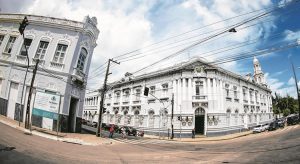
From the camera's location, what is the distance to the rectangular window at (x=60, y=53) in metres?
17.9

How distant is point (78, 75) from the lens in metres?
19.1

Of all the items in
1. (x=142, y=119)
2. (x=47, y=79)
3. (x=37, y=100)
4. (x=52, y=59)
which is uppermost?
(x=52, y=59)

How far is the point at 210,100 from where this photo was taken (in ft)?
97.7

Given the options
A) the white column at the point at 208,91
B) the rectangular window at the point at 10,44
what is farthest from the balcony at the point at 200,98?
the rectangular window at the point at 10,44

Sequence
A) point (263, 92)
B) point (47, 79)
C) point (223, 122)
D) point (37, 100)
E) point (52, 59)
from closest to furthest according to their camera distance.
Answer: point (37, 100), point (47, 79), point (52, 59), point (223, 122), point (263, 92)

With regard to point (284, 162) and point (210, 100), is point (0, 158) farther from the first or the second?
point (210, 100)

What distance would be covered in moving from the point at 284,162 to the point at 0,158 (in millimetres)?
10847

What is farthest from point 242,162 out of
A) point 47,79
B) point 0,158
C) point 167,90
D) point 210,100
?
point 167,90

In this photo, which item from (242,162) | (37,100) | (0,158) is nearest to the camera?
(0,158)

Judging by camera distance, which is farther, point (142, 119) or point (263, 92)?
point (263, 92)

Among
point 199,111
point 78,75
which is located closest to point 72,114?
point 78,75

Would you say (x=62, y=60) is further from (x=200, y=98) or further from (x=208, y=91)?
(x=208, y=91)

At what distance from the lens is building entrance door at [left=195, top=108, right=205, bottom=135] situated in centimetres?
2958

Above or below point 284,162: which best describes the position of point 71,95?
above
